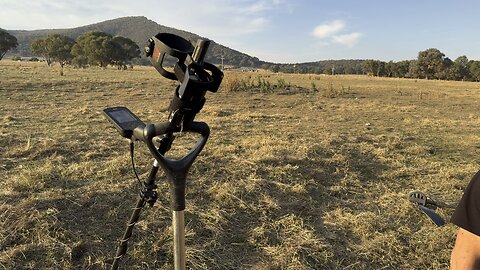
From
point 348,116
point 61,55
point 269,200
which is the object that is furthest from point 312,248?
point 61,55

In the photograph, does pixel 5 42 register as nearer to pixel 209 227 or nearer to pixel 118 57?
pixel 118 57

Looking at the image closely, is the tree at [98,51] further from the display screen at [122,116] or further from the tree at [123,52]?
the display screen at [122,116]

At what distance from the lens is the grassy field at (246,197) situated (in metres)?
2.89

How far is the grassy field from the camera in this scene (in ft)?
9.50

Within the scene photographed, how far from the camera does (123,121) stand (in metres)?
1.48

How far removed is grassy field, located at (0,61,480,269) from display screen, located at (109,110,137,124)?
1545 mm

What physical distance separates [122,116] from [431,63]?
66.4m

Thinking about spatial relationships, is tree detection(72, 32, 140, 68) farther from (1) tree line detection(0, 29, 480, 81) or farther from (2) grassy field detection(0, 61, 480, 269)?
(2) grassy field detection(0, 61, 480, 269)

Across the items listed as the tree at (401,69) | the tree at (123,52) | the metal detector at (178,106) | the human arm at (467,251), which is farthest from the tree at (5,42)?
the tree at (401,69)

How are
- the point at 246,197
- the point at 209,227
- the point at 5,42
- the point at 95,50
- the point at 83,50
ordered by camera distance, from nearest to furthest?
the point at 209,227 < the point at 246,197 < the point at 95,50 < the point at 83,50 < the point at 5,42

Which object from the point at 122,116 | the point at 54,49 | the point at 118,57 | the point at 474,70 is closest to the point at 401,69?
the point at 474,70

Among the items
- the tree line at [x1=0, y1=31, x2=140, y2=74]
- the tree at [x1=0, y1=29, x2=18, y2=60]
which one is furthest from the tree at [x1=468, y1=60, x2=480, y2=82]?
the tree at [x1=0, y1=29, x2=18, y2=60]

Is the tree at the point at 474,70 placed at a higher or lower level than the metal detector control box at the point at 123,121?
higher

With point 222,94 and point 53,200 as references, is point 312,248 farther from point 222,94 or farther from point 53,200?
point 222,94
